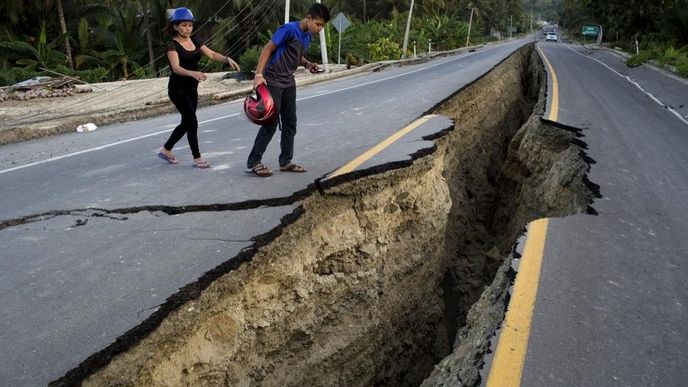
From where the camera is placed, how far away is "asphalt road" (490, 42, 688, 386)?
8.84 ft

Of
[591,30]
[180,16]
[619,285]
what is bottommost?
[619,285]

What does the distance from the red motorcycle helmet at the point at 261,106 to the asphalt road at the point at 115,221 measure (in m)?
0.67

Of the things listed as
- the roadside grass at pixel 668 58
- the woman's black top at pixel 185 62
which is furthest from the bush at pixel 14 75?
the roadside grass at pixel 668 58

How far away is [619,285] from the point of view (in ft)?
11.8

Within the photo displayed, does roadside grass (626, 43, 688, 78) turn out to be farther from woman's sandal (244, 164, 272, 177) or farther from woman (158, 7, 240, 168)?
woman (158, 7, 240, 168)

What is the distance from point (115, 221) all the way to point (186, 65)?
196 centimetres

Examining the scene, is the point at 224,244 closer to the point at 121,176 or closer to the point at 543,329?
the point at 543,329

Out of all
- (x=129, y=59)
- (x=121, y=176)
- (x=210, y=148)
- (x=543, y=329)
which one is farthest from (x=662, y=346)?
(x=129, y=59)

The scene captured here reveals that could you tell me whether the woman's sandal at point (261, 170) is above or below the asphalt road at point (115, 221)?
above

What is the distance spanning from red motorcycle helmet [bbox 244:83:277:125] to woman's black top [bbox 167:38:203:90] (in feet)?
3.28

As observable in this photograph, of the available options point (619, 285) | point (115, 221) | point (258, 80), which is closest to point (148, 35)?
point (258, 80)

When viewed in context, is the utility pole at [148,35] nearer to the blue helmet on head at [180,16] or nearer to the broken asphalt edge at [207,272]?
the blue helmet on head at [180,16]

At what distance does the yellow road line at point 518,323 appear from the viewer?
8.61 feet

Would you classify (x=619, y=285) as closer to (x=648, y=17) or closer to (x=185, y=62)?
(x=185, y=62)
